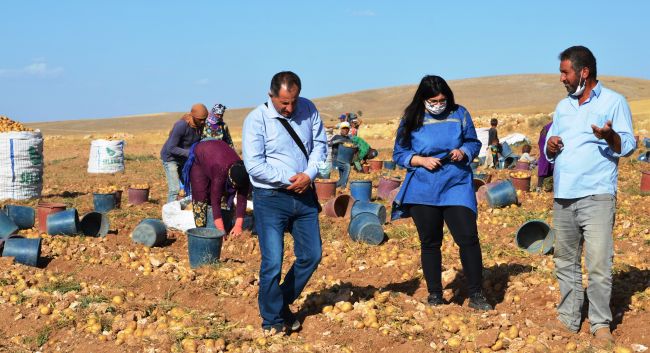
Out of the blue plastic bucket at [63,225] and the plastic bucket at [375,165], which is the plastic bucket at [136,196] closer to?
the blue plastic bucket at [63,225]

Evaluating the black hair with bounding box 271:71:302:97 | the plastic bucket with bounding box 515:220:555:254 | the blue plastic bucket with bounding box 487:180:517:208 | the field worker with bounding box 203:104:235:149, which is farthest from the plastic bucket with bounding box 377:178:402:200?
the black hair with bounding box 271:71:302:97

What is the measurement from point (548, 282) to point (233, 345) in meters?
2.69

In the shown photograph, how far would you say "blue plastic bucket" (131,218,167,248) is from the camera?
26.8ft

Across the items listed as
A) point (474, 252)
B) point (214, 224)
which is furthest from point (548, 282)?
point (214, 224)

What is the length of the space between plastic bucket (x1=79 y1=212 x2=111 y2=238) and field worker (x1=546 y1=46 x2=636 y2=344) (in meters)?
5.84

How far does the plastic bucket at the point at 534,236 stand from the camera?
721 cm

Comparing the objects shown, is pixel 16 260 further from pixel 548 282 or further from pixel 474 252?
pixel 548 282

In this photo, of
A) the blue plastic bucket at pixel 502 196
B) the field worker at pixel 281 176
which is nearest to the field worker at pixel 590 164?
the field worker at pixel 281 176

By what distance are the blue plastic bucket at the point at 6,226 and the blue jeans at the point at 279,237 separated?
4776mm

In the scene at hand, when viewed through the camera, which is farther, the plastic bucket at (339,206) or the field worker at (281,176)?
the plastic bucket at (339,206)

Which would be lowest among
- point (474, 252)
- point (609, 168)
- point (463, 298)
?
point (463, 298)

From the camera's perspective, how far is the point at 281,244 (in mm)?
4602

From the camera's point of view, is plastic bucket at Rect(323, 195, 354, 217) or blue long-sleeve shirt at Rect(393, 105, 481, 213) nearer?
blue long-sleeve shirt at Rect(393, 105, 481, 213)

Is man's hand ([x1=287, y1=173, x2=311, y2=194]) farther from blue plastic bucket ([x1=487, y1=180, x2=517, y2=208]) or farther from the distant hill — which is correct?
the distant hill
